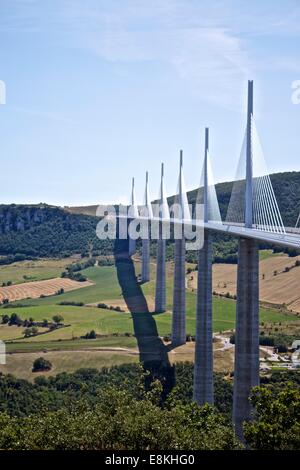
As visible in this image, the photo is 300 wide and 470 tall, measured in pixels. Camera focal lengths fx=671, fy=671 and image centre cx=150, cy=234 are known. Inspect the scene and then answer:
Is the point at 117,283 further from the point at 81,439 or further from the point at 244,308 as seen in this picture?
the point at 81,439

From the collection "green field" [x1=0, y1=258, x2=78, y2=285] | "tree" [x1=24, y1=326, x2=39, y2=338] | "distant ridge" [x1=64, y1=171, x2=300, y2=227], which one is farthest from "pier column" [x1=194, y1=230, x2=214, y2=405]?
"green field" [x1=0, y1=258, x2=78, y2=285]

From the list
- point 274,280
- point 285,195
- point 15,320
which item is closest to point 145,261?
point 274,280

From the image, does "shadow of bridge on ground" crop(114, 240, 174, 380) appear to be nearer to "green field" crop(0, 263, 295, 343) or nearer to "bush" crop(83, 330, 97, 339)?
"green field" crop(0, 263, 295, 343)

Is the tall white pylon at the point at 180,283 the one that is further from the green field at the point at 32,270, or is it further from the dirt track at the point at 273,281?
the green field at the point at 32,270

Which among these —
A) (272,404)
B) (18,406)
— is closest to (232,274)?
(18,406)

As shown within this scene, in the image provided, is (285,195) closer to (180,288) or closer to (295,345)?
(180,288)
